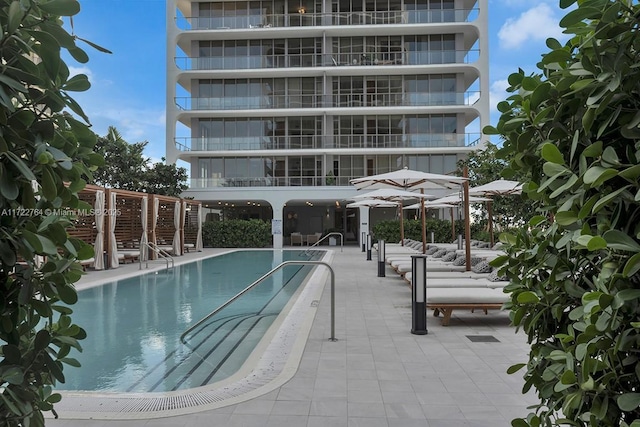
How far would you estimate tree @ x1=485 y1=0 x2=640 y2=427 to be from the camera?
118 cm

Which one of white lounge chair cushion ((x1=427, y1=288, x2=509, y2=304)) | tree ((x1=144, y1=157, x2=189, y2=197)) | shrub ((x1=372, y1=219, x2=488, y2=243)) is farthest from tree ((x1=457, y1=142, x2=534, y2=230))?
tree ((x1=144, y1=157, x2=189, y2=197))

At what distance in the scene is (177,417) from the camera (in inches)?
137

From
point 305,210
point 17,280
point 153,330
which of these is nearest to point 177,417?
point 17,280

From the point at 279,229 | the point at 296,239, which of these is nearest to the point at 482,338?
the point at 279,229

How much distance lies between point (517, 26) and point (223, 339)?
152ft

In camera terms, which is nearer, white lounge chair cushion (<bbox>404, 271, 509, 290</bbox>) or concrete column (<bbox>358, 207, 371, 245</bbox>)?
white lounge chair cushion (<bbox>404, 271, 509, 290</bbox>)

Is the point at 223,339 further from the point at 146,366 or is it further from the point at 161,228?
the point at 161,228

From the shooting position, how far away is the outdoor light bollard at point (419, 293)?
19.6 feet

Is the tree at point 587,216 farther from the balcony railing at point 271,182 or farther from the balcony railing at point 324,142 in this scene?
the balcony railing at point 324,142

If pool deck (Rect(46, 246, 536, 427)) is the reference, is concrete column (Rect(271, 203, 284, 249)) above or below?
above

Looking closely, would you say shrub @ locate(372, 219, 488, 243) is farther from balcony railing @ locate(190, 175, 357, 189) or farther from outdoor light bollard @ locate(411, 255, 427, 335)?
outdoor light bollard @ locate(411, 255, 427, 335)

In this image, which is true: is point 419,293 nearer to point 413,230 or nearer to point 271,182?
point 413,230

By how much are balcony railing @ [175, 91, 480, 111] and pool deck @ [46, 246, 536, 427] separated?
2306 cm

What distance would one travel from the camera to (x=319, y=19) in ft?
96.8
